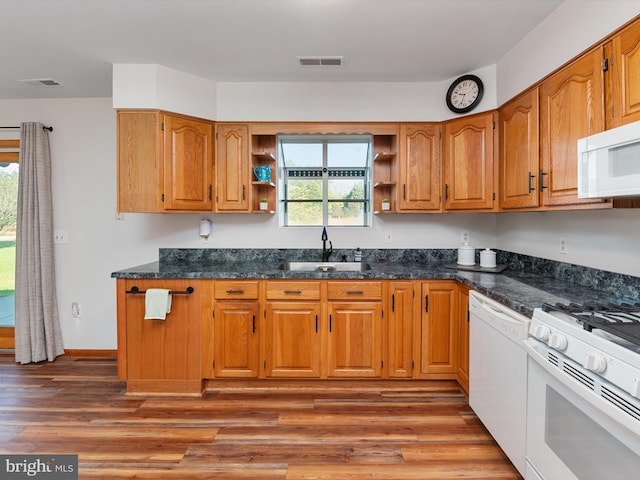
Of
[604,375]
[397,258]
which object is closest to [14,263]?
[397,258]

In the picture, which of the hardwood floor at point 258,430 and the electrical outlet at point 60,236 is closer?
the hardwood floor at point 258,430

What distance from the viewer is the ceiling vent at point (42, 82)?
2930 mm

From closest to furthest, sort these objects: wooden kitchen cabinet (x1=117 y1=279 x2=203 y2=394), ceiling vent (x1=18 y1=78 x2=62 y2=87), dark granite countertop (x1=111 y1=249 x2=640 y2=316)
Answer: dark granite countertop (x1=111 y1=249 x2=640 y2=316) → wooden kitchen cabinet (x1=117 y1=279 x2=203 y2=394) → ceiling vent (x1=18 y1=78 x2=62 y2=87)

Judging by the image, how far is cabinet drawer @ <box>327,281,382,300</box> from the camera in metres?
2.60

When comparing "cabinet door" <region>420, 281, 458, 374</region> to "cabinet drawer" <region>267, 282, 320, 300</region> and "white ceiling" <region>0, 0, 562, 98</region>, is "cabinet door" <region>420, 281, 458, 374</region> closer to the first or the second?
"cabinet drawer" <region>267, 282, 320, 300</region>

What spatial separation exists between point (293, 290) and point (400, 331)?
0.88 m

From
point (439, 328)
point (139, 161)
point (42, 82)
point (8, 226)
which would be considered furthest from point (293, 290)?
point (8, 226)

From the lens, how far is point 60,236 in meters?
3.32

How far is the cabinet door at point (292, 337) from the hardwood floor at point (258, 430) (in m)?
0.18

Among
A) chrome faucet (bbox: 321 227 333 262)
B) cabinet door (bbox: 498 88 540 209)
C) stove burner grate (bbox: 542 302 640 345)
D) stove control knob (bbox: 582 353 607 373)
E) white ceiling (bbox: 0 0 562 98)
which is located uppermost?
white ceiling (bbox: 0 0 562 98)

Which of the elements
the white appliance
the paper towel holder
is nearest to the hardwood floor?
the white appliance

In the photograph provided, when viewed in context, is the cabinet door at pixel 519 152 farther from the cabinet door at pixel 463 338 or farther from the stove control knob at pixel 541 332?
the stove control knob at pixel 541 332

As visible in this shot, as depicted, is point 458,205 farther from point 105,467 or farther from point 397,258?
point 105,467

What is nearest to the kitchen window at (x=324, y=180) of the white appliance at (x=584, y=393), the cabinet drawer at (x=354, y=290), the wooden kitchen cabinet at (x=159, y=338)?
the cabinet drawer at (x=354, y=290)
